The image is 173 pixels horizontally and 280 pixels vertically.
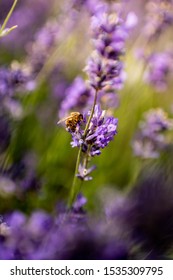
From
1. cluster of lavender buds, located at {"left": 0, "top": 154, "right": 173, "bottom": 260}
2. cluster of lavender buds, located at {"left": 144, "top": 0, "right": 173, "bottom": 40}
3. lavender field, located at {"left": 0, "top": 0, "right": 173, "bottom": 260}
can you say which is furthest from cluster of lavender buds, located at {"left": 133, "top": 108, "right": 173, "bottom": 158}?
cluster of lavender buds, located at {"left": 0, "top": 154, "right": 173, "bottom": 260}

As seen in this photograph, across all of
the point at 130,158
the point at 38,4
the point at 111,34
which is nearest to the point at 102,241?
the point at 111,34

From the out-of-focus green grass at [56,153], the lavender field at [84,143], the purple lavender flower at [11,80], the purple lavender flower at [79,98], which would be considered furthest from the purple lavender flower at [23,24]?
the purple lavender flower at [79,98]

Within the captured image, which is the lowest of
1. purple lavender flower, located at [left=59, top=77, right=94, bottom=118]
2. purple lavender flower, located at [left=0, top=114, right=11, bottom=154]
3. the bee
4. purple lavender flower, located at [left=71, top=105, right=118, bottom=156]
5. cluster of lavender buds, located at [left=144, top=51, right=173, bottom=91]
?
purple lavender flower, located at [left=71, top=105, right=118, bottom=156]

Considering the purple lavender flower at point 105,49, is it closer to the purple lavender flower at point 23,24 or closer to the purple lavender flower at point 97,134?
the purple lavender flower at point 97,134

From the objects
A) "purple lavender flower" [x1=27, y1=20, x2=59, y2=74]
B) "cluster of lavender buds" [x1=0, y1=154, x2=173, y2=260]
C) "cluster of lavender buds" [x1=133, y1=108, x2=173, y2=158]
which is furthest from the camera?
"purple lavender flower" [x1=27, y1=20, x2=59, y2=74]

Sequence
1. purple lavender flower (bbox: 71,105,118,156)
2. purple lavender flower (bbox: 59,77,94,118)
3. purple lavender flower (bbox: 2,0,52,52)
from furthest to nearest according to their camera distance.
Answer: purple lavender flower (bbox: 2,0,52,52) → purple lavender flower (bbox: 59,77,94,118) → purple lavender flower (bbox: 71,105,118,156)

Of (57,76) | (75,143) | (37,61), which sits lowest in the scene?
(75,143)

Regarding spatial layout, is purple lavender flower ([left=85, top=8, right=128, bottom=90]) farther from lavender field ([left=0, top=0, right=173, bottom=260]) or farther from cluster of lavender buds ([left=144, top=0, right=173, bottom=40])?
cluster of lavender buds ([left=144, top=0, right=173, bottom=40])
